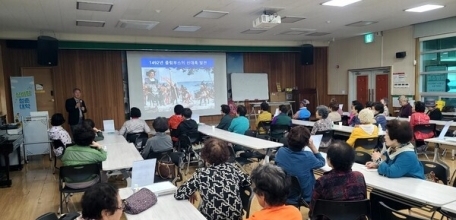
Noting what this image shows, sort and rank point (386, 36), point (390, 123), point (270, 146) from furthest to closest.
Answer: point (386, 36), point (270, 146), point (390, 123)

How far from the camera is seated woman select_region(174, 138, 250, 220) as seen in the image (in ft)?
7.39

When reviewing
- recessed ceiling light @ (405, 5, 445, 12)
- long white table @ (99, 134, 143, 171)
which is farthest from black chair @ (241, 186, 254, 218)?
recessed ceiling light @ (405, 5, 445, 12)

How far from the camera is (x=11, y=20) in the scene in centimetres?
679

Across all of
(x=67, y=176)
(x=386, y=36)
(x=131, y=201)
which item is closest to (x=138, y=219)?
(x=131, y=201)

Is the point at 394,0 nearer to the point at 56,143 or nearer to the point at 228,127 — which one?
the point at 228,127

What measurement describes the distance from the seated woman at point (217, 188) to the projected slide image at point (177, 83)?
25.6ft

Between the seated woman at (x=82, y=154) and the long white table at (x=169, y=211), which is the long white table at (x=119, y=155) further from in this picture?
the long white table at (x=169, y=211)

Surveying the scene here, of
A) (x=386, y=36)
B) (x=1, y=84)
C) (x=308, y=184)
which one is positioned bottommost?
(x=308, y=184)

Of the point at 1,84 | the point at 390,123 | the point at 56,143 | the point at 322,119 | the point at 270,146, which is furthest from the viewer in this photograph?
the point at 1,84

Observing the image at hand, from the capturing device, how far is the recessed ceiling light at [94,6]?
573cm

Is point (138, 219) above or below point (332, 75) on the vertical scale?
below

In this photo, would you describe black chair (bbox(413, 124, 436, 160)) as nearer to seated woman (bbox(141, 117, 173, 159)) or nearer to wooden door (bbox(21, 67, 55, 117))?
seated woman (bbox(141, 117, 173, 159))

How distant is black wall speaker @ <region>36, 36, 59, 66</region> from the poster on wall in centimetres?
65

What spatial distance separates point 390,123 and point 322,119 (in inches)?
119
